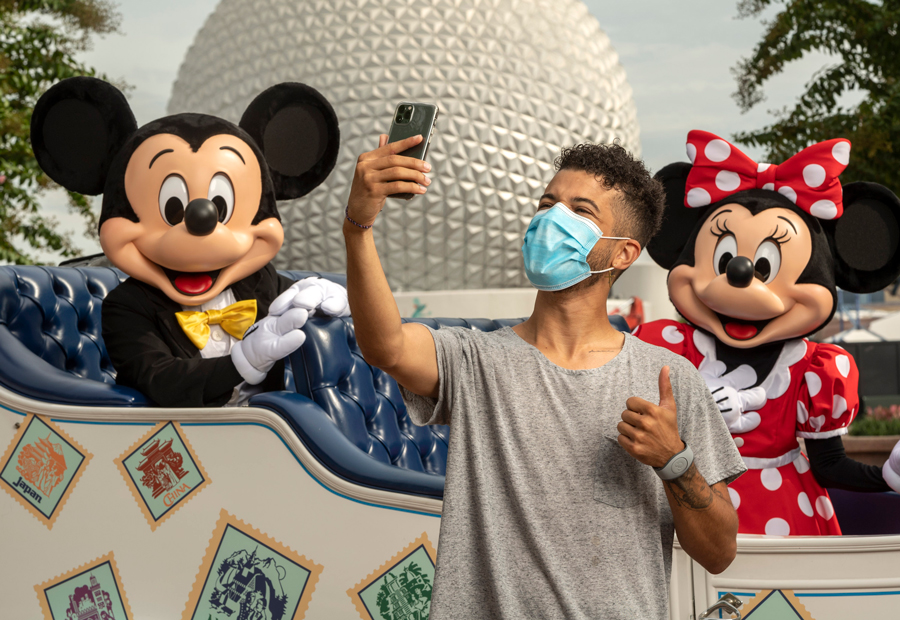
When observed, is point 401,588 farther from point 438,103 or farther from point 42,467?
point 438,103

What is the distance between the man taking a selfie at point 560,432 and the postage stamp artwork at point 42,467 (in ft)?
5.10

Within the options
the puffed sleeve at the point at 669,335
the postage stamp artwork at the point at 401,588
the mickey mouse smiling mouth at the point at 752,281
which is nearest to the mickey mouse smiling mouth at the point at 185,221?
the postage stamp artwork at the point at 401,588

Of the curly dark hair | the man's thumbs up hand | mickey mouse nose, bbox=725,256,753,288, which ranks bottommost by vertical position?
the man's thumbs up hand

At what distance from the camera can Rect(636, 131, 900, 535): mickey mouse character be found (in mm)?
2238

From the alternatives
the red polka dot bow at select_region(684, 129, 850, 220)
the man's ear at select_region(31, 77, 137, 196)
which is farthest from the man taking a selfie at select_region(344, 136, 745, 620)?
the man's ear at select_region(31, 77, 137, 196)

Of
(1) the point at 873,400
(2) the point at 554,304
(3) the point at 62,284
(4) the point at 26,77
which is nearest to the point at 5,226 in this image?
(4) the point at 26,77

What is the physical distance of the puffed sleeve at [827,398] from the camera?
7.23 feet

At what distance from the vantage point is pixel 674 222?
2.70m

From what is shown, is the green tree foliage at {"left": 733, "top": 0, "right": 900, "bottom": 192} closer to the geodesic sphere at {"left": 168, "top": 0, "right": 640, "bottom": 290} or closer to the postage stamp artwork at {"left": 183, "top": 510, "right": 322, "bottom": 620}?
the geodesic sphere at {"left": 168, "top": 0, "right": 640, "bottom": 290}

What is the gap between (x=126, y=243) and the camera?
8.56 feet

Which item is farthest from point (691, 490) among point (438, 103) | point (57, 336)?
point (438, 103)

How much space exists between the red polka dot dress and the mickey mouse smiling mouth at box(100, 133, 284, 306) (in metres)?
1.58

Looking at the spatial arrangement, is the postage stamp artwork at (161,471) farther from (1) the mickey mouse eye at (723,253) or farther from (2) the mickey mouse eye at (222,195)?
(1) the mickey mouse eye at (723,253)

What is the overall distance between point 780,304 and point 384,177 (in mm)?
1703
